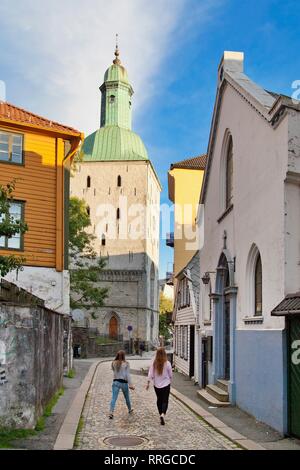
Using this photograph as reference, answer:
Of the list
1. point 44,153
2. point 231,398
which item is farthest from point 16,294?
point 44,153

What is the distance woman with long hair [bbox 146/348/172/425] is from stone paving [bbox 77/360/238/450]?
325mm

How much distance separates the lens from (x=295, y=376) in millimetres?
9922

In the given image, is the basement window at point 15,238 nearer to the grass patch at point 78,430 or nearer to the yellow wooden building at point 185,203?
the grass patch at point 78,430

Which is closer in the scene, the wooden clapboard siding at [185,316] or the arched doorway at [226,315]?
the arched doorway at [226,315]

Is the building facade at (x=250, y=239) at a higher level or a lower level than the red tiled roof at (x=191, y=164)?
lower

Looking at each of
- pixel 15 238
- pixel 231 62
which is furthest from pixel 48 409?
pixel 231 62

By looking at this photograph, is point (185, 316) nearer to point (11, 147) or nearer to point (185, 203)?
point (11, 147)

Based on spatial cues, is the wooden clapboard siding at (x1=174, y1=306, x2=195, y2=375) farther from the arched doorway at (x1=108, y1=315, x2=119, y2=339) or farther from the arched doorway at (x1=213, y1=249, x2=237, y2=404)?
the arched doorway at (x1=108, y1=315, x2=119, y2=339)

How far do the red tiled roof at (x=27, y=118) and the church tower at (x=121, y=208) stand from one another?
3953cm

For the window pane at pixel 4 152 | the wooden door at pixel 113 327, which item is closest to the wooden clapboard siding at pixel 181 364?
the window pane at pixel 4 152

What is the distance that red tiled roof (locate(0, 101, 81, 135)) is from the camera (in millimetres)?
21250

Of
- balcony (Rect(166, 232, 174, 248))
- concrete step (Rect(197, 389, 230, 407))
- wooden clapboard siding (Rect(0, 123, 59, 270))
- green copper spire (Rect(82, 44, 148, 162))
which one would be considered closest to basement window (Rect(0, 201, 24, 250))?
wooden clapboard siding (Rect(0, 123, 59, 270))

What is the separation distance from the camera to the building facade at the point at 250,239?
10.8 meters
